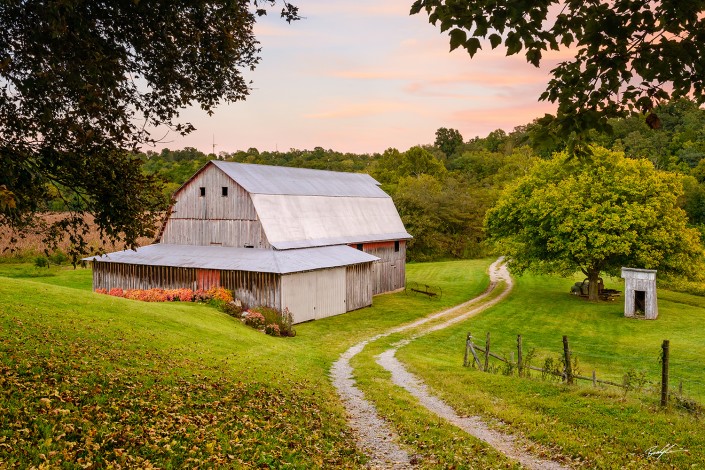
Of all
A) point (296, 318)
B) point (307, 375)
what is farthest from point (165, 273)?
point (307, 375)

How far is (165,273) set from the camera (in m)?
32.9

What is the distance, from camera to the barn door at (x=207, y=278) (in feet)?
103

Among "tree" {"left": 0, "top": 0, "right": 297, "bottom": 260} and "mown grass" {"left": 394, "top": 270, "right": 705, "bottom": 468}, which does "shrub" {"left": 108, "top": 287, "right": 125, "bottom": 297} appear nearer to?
"mown grass" {"left": 394, "top": 270, "right": 705, "bottom": 468}

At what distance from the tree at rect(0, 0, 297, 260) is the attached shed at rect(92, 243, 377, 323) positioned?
17434 millimetres

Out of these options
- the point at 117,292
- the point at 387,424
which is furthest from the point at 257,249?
the point at 387,424

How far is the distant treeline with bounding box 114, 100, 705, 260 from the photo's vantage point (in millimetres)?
69812

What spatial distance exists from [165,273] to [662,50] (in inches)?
1165

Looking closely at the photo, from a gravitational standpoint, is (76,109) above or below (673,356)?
above

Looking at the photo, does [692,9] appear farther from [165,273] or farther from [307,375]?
[165,273]

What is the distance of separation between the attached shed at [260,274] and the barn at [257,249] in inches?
2.3

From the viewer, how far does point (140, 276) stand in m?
33.8

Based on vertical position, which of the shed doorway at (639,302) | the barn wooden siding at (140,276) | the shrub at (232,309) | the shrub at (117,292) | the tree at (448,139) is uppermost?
the tree at (448,139)

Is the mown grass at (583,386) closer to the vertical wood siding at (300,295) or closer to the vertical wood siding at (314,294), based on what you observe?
the vertical wood siding at (314,294)

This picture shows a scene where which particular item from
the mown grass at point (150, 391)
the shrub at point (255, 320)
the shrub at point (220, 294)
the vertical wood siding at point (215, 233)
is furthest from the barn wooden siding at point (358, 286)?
the mown grass at point (150, 391)
